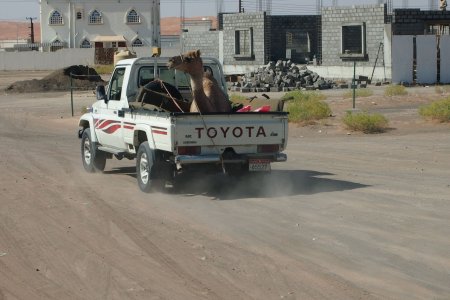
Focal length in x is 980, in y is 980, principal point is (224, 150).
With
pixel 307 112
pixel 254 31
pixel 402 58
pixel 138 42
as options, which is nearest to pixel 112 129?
pixel 307 112

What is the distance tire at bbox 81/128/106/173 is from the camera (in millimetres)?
18375

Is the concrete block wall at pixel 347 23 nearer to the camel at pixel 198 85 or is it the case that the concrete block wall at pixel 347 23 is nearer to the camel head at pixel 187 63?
the camel at pixel 198 85

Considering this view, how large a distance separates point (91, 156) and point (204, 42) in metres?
47.8

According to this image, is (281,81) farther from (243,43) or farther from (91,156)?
(91,156)

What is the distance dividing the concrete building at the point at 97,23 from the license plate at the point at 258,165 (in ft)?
307

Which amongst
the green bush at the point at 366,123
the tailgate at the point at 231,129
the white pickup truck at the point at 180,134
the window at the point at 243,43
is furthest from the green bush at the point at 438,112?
the window at the point at 243,43

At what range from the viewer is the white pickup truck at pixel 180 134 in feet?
48.4

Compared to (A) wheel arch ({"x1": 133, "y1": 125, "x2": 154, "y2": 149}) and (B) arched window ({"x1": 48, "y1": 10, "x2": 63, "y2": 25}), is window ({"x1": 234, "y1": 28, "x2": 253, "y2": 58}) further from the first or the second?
(B) arched window ({"x1": 48, "y1": 10, "x2": 63, "y2": 25})

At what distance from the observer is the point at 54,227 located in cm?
1270

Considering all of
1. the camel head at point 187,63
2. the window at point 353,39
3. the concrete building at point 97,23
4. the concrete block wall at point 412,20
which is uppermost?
the concrete building at point 97,23

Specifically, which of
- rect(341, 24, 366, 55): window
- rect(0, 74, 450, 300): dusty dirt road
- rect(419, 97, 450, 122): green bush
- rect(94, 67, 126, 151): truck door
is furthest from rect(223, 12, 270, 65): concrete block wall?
rect(94, 67, 126, 151): truck door

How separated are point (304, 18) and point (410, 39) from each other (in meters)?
17.0

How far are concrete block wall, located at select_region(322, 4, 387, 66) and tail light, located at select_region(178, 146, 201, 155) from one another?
35.6 m

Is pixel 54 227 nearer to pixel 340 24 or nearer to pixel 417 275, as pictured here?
pixel 417 275
